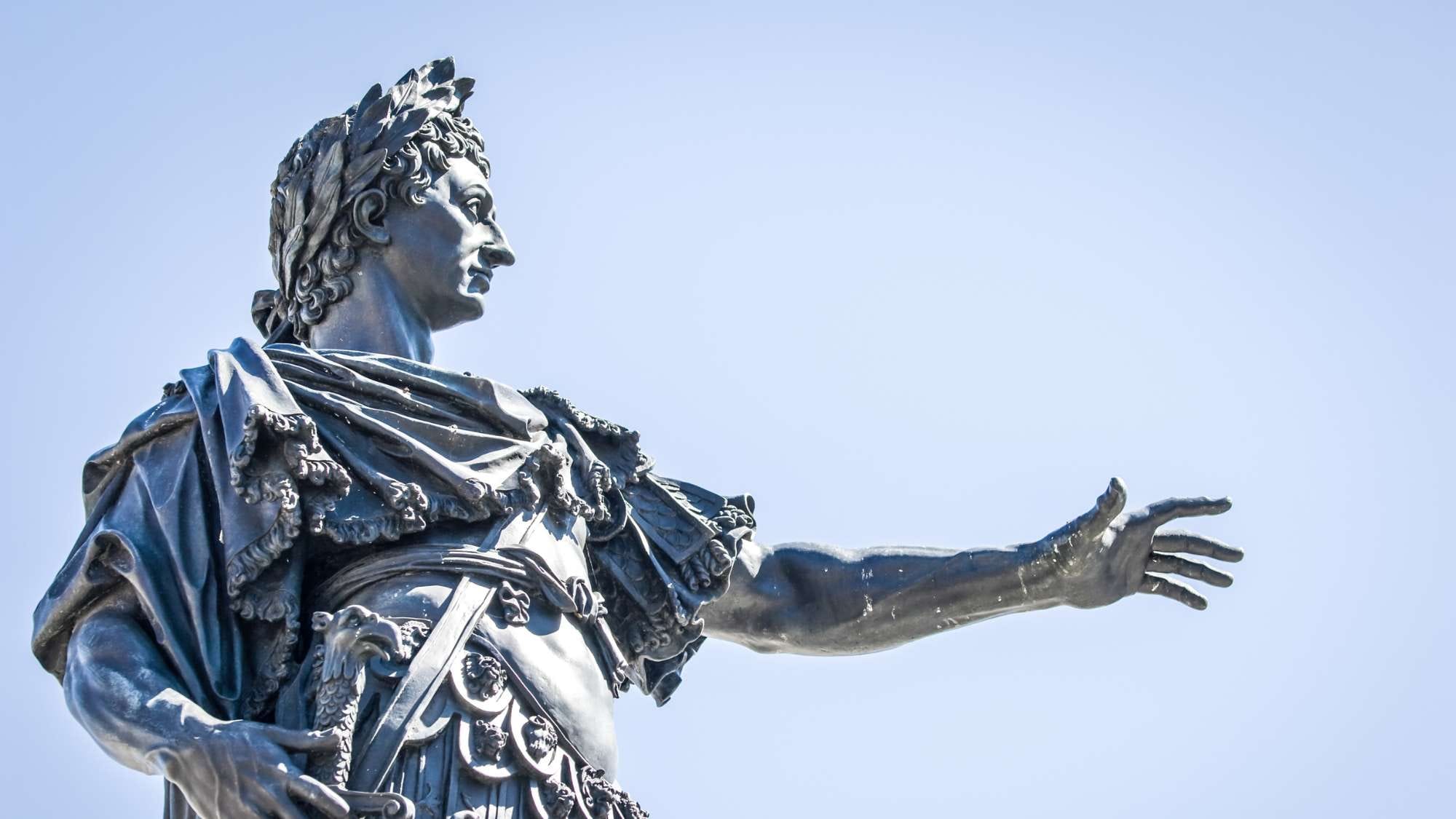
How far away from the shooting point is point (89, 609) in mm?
11773

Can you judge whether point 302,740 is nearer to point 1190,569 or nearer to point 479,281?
point 479,281

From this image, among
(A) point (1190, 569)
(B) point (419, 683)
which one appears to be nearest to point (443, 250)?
(B) point (419, 683)

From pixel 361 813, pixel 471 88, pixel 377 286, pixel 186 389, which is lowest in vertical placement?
pixel 361 813

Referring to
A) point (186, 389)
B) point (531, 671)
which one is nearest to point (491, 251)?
point (186, 389)

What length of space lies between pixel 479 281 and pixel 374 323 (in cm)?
60

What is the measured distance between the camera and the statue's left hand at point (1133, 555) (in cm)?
1303

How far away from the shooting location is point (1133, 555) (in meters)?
13.2

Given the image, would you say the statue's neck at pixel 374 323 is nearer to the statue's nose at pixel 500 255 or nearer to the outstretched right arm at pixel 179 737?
the statue's nose at pixel 500 255

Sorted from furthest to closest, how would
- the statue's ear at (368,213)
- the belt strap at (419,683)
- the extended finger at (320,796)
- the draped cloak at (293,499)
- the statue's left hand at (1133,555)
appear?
the statue's ear at (368,213) → the statue's left hand at (1133,555) → the draped cloak at (293,499) → the belt strap at (419,683) → the extended finger at (320,796)

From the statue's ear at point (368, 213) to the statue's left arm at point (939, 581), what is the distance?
234 centimetres

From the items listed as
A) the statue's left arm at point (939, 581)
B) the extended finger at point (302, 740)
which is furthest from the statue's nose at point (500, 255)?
the extended finger at point (302, 740)

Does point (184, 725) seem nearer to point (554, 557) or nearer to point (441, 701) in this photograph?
point (441, 701)

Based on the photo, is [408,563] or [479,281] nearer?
[408,563]

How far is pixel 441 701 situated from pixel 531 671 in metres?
0.47
